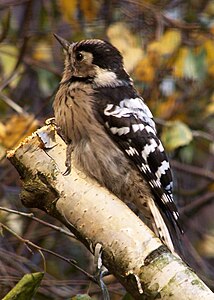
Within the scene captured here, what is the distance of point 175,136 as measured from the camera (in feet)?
13.9

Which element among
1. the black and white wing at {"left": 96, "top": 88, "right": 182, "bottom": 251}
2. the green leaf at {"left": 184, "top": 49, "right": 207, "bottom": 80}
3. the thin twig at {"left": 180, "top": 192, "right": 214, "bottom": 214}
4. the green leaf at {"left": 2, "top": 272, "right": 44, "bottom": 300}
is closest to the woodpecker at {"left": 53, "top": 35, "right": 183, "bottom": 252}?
the black and white wing at {"left": 96, "top": 88, "right": 182, "bottom": 251}

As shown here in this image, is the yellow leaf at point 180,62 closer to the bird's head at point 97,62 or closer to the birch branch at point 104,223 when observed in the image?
the bird's head at point 97,62

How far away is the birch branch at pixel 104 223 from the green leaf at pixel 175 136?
1226mm

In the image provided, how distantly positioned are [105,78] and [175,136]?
31.8 inches

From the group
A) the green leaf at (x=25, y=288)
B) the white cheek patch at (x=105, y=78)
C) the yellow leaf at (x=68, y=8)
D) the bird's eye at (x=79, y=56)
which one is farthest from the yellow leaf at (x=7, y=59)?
the green leaf at (x=25, y=288)

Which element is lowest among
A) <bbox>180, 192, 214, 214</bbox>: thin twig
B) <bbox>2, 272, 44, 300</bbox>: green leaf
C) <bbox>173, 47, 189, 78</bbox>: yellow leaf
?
<bbox>180, 192, 214, 214</bbox>: thin twig

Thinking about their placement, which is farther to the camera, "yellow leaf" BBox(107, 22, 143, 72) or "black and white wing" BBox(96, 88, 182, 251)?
"yellow leaf" BBox(107, 22, 143, 72)

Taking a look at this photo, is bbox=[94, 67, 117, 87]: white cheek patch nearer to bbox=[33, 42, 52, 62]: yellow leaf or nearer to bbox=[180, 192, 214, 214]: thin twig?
bbox=[33, 42, 52, 62]: yellow leaf

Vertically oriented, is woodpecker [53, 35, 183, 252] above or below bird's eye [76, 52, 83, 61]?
below

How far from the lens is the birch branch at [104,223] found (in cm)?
258

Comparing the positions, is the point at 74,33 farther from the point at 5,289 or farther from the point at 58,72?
the point at 5,289

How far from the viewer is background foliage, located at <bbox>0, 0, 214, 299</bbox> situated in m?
4.32

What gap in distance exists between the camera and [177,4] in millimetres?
5027

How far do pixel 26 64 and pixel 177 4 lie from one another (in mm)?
970
